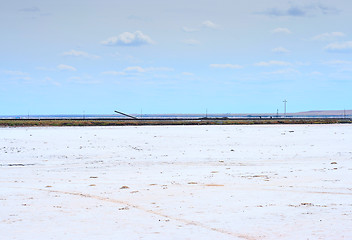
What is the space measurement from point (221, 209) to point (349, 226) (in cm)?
289

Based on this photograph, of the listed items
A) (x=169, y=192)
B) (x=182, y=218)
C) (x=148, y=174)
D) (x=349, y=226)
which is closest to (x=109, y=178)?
(x=148, y=174)

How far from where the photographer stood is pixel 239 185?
15.0 m

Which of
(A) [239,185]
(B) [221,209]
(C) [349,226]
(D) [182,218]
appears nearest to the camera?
(C) [349,226]

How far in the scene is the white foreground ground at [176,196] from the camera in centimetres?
955

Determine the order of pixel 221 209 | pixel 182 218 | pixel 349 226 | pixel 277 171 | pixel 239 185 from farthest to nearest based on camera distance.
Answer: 1. pixel 277 171
2. pixel 239 185
3. pixel 221 209
4. pixel 182 218
5. pixel 349 226

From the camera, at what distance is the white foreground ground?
955 centimetres

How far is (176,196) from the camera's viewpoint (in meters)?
13.1

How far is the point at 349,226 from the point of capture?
964cm

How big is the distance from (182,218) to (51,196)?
4.22 metres

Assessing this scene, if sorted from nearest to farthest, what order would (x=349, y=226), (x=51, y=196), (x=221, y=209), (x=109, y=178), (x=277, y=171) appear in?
(x=349, y=226) < (x=221, y=209) < (x=51, y=196) < (x=109, y=178) < (x=277, y=171)

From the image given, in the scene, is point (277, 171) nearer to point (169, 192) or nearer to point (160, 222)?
point (169, 192)

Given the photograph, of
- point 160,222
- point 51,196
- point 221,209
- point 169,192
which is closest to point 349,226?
point 221,209

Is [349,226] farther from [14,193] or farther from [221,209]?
[14,193]

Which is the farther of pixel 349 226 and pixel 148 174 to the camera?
pixel 148 174
